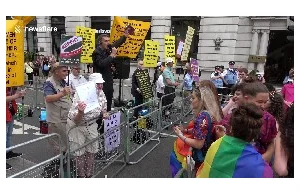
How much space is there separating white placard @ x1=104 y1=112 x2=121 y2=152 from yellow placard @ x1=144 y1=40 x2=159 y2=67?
352cm

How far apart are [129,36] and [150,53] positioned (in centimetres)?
188

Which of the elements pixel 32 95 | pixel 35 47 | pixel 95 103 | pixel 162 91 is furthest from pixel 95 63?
pixel 35 47

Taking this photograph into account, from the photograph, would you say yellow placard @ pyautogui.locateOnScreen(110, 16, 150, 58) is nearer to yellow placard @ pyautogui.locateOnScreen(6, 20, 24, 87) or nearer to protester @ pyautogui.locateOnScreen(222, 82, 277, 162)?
yellow placard @ pyautogui.locateOnScreen(6, 20, 24, 87)

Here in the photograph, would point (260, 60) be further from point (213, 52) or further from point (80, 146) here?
point (80, 146)

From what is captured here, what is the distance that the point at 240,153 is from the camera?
1.92 metres

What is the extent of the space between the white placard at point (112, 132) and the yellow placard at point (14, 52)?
1356 mm

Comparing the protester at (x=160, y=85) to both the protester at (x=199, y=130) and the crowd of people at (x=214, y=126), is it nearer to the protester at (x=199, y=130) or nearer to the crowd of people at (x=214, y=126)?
the crowd of people at (x=214, y=126)

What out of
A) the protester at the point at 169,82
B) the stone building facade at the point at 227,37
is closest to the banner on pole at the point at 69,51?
the protester at the point at 169,82

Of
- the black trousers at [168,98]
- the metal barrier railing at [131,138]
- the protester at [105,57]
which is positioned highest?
the protester at [105,57]

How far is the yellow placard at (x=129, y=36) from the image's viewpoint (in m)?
5.71

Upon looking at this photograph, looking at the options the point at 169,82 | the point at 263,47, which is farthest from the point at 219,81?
the point at 263,47

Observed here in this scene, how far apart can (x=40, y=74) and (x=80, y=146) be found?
13366 mm

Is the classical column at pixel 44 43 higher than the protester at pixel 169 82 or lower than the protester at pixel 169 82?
higher

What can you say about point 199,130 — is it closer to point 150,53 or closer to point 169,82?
point 169,82
